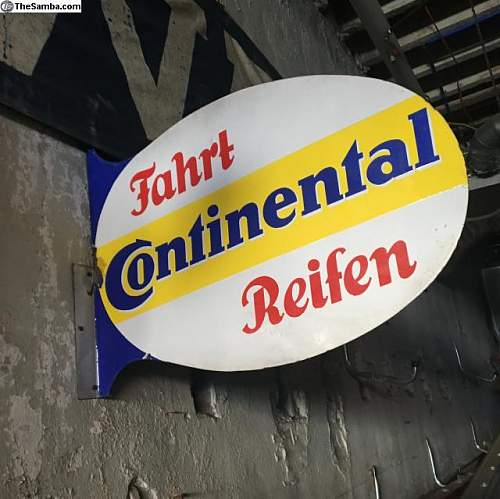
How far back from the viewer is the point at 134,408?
1119 millimetres

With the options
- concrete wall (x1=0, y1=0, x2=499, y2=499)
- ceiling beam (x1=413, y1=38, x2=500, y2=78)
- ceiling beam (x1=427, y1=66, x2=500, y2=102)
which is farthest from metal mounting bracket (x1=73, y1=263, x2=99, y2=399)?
ceiling beam (x1=427, y1=66, x2=500, y2=102)

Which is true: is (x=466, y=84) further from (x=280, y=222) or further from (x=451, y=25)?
(x=280, y=222)

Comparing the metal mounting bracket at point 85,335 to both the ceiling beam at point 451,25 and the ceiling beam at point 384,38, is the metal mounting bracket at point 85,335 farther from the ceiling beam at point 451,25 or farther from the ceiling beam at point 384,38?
the ceiling beam at point 451,25

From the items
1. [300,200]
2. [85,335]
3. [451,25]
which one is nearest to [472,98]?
[451,25]

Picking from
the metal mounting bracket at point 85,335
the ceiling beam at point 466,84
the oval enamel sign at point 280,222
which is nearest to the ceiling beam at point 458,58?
the ceiling beam at point 466,84

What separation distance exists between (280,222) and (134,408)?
0.55m

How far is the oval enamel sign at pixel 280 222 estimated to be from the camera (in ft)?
2.48

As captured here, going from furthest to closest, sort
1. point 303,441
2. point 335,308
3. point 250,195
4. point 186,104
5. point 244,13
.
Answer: point 244,13
point 303,441
point 186,104
point 250,195
point 335,308

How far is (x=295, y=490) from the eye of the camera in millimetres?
1572

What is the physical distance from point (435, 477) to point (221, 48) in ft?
8.29

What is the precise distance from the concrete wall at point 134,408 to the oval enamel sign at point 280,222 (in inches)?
5.0

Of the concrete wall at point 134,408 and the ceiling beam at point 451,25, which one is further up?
the ceiling beam at point 451,25

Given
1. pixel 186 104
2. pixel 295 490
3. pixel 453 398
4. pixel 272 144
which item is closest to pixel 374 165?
pixel 272 144

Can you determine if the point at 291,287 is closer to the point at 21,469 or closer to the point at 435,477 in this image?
the point at 21,469
